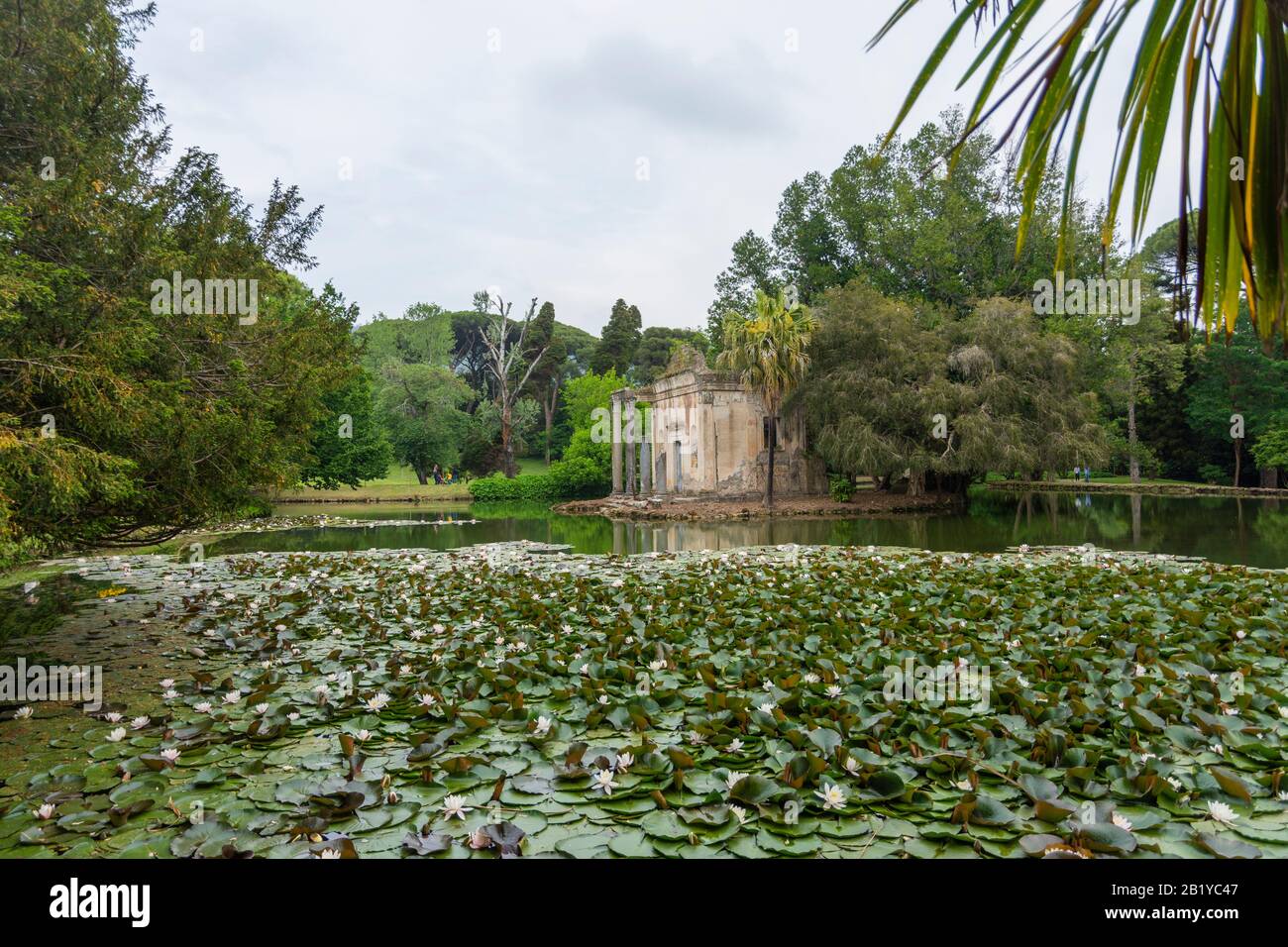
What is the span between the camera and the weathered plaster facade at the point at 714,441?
1191 inches

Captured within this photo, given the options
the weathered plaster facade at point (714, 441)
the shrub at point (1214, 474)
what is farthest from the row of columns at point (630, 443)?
the shrub at point (1214, 474)

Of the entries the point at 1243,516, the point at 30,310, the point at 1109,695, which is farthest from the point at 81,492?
the point at 1243,516

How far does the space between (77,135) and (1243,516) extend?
24927 millimetres

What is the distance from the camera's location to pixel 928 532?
59.7 ft

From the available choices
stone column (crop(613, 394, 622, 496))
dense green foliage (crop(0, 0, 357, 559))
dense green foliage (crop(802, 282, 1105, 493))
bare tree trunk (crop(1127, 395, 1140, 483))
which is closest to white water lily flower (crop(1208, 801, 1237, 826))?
dense green foliage (crop(0, 0, 357, 559))

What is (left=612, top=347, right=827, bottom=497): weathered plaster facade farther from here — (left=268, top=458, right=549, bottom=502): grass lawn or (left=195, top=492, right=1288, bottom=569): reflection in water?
(left=268, top=458, right=549, bottom=502): grass lawn

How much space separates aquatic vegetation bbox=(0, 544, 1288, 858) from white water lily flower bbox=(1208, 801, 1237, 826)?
1 cm

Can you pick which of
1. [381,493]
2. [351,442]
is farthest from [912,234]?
[381,493]

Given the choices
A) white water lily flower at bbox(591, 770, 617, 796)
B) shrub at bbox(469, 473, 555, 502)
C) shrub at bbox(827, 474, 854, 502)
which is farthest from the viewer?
shrub at bbox(469, 473, 555, 502)

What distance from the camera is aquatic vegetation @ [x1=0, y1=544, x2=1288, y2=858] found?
9.81ft

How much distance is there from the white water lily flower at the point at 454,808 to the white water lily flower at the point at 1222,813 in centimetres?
295

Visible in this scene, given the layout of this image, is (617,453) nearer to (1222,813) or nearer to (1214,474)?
(1214,474)

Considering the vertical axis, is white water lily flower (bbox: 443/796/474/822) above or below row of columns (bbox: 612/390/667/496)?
below

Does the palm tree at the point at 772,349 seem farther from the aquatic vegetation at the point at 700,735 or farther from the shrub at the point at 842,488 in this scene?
the aquatic vegetation at the point at 700,735
